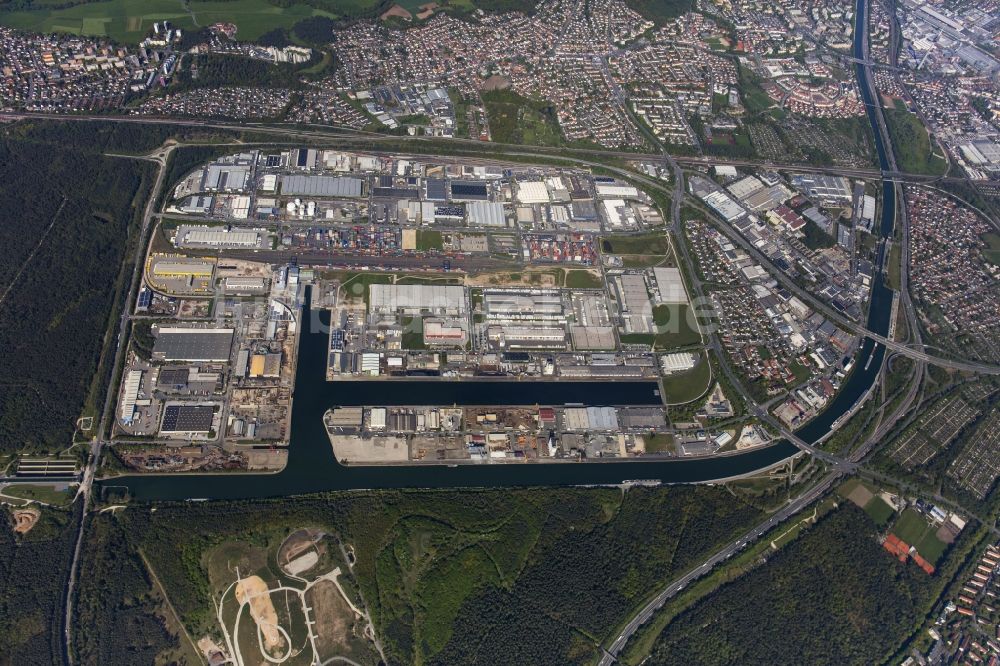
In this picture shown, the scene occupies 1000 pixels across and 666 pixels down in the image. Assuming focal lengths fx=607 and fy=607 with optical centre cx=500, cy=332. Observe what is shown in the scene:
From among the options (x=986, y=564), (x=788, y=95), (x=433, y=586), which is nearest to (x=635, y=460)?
(x=433, y=586)

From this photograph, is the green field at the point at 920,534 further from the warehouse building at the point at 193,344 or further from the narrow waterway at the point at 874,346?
the warehouse building at the point at 193,344

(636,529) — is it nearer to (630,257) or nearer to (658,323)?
(658,323)

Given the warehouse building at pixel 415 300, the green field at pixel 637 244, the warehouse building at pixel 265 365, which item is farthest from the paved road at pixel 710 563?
the warehouse building at pixel 265 365

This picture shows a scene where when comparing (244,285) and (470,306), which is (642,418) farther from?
(244,285)

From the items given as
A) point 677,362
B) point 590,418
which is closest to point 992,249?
point 677,362

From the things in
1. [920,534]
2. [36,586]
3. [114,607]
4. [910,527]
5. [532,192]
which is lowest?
[114,607]

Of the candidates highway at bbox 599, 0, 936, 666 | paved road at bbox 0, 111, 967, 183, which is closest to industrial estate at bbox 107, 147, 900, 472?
highway at bbox 599, 0, 936, 666
